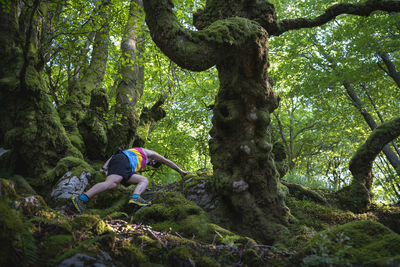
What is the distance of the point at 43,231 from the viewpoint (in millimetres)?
1794

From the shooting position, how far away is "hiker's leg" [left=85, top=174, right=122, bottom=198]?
3857 mm

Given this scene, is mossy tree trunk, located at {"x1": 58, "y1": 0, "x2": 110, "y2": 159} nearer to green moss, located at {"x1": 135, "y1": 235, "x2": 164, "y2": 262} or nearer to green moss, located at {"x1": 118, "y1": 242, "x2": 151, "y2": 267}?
green moss, located at {"x1": 135, "y1": 235, "x2": 164, "y2": 262}

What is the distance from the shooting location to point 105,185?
157 inches

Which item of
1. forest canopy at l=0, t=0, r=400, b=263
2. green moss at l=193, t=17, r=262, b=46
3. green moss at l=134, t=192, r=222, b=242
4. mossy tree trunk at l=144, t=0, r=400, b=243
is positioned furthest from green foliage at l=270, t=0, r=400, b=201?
green moss at l=134, t=192, r=222, b=242

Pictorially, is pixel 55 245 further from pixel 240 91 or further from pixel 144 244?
pixel 240 91

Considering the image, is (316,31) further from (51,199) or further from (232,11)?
(51,199)

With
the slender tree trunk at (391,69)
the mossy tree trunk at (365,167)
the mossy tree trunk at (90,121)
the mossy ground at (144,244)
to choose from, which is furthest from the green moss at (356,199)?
the mossy tree trunk at (90,121)

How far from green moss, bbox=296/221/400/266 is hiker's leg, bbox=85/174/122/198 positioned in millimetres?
3218

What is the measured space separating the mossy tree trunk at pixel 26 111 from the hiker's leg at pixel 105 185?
5.04 feet

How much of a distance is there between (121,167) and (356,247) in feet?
12.3

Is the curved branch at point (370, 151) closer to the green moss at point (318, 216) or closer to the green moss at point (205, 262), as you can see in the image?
the green moss at point (318, 216)

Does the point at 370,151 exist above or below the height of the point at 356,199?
above

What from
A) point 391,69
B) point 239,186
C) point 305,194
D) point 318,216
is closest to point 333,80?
point 391,69

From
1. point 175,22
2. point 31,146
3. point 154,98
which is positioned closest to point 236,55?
point 175,22
